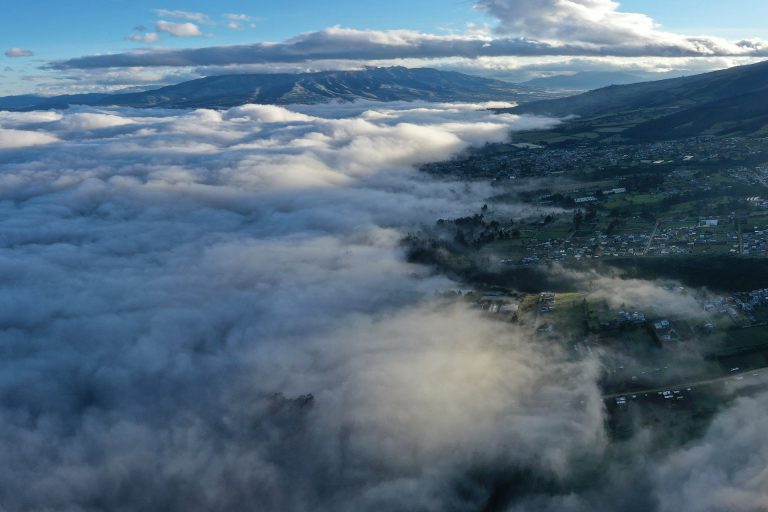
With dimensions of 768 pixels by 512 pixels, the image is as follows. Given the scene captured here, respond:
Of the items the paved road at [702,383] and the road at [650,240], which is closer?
the paved road at [702,383]

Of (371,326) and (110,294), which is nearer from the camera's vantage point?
(371,326)

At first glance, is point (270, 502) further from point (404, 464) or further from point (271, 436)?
point (404, 464)

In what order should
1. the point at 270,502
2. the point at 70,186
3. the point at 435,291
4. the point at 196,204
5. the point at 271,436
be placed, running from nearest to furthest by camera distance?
the point at 270,502
the point at 271,436
the point at 435,291
the point at 196,204
the point at 70,186

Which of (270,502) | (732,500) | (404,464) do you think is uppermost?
(732,500)

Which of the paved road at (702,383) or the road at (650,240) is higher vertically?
the road at (650,240)

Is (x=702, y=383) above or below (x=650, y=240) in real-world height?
below

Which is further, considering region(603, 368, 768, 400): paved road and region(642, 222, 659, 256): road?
region(642, 222, 659, 256): road

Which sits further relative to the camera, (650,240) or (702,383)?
(650,240)

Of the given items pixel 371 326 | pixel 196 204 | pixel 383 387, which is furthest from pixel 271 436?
pixel 196 204

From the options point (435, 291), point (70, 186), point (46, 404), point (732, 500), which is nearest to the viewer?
point (732, 500)

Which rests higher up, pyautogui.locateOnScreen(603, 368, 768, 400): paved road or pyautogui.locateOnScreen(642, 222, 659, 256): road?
pyautogui.locateOnScreen(642, 222, 659, 256): road

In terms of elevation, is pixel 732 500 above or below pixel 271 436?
above
